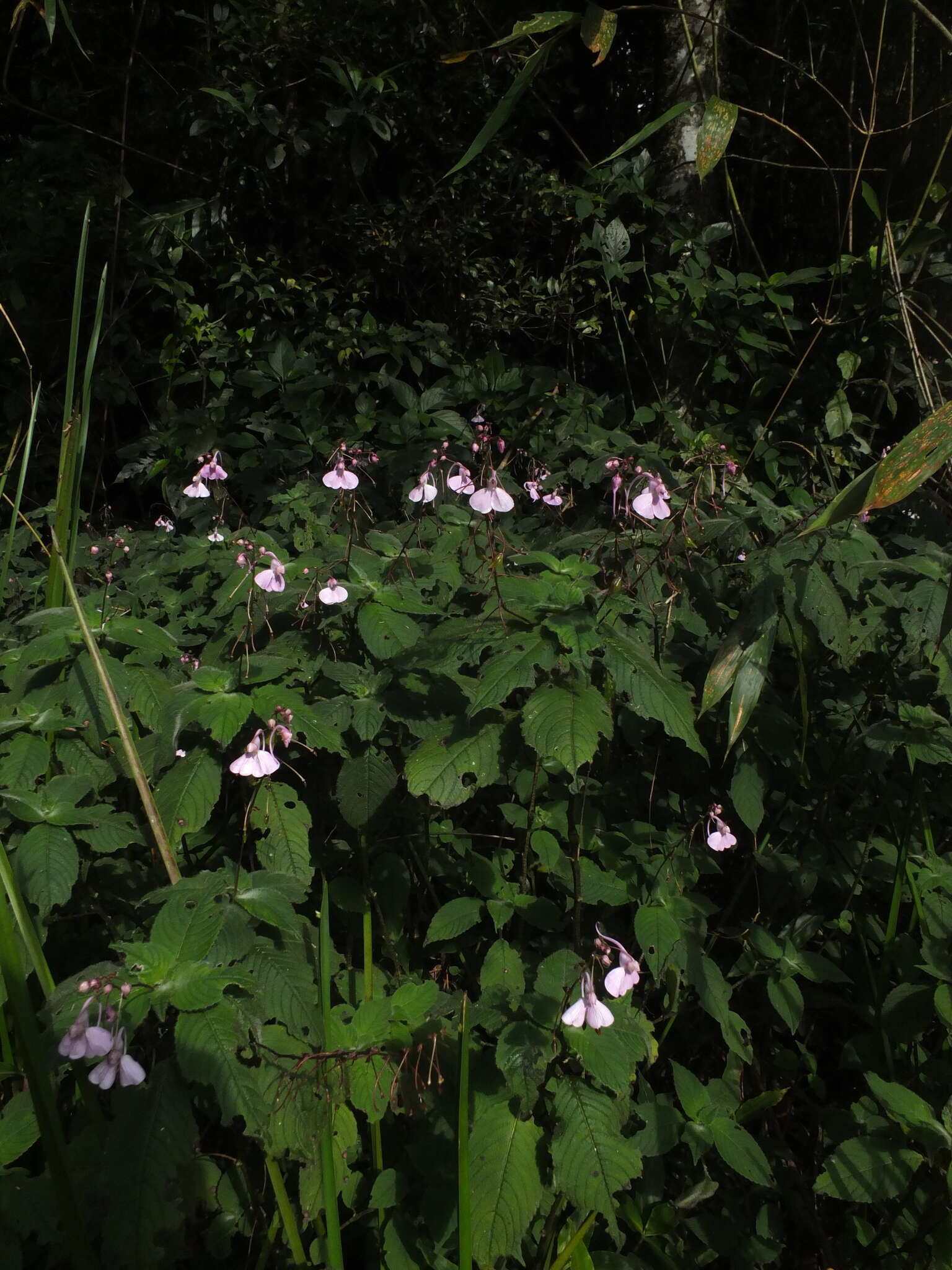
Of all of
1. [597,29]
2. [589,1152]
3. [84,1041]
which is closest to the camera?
[84,1041]

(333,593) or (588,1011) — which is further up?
(333,593)

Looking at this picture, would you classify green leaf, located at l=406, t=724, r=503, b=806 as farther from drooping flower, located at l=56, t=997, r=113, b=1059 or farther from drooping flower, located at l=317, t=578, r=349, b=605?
drooping flower, located at l=56, t=997, r=113, b=1059

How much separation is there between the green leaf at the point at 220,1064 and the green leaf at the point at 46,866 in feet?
1.13

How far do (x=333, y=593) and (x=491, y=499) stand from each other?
42 cm

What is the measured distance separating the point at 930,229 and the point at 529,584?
1.46 m

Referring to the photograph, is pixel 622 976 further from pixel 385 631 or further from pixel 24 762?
pixel 24 762

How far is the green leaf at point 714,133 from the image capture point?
3.55 ft

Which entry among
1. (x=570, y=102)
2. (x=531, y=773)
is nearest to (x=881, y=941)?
(x=531, y=773)

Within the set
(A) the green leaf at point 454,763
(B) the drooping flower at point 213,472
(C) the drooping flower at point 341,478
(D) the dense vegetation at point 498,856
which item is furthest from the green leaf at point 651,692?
(B) the drooping flower at point 213,472

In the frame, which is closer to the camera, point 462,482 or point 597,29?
point 597,29

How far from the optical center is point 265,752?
1342 mm

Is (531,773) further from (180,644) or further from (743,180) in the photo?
(743,180)

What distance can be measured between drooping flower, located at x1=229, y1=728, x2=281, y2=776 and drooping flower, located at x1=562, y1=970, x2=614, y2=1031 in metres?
0.58

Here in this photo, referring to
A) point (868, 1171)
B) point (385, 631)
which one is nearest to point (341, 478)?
point (385, 631)
